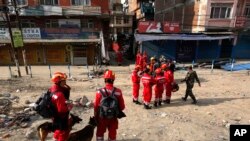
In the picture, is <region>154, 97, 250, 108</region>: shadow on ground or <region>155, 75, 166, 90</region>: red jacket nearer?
<region>155, 75, 166, 90</region>: red jacket

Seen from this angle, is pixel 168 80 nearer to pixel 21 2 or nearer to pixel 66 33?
pixel 66 33

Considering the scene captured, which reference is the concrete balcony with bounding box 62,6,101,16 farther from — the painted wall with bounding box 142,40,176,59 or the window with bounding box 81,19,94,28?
the painted wall with bounding box 142,40,176,59

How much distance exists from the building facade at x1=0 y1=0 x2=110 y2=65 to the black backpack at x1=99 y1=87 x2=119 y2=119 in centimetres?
1871

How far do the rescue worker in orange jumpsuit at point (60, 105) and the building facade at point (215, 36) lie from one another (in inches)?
792

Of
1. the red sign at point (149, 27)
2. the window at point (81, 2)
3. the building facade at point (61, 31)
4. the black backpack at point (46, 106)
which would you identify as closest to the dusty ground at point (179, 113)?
the black backpack at point (46, 106)

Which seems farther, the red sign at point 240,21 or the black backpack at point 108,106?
the red sign at point 240,21

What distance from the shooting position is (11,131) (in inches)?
261

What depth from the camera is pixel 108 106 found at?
4895mm

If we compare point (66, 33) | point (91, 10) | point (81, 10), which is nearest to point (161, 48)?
point (91, 10)

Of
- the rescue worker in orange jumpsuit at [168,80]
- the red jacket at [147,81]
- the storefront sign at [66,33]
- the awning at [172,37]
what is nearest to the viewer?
the red jacket at [147,81]

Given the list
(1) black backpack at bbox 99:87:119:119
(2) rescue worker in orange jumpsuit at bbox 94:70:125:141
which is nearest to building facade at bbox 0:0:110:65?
(2) rescue worker in orange jumpsuit at bbox 94:70:125:141

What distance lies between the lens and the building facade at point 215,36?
23891 millimetres

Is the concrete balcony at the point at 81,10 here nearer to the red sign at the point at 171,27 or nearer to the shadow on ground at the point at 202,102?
the red sign at the point at 171,27

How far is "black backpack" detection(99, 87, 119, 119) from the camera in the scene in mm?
4861
